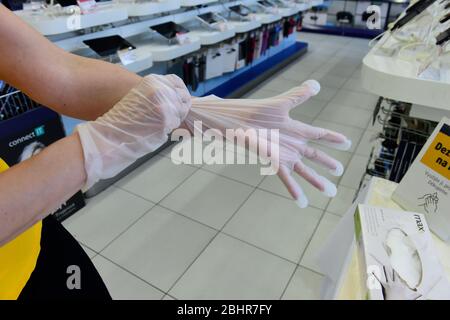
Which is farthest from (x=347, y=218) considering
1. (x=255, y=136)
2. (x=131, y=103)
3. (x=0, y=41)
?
(x=0, y=41)

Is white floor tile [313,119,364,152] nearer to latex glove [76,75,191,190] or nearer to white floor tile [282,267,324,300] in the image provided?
white floor tile [282,267,324,300]

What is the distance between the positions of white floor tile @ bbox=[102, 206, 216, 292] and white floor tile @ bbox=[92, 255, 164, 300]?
3 cm

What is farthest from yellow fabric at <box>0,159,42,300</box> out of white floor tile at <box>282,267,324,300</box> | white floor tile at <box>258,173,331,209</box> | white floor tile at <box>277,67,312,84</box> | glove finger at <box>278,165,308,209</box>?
white floor tile at <box>277,67,312,84</box>

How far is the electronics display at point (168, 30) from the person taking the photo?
2277 millimetres

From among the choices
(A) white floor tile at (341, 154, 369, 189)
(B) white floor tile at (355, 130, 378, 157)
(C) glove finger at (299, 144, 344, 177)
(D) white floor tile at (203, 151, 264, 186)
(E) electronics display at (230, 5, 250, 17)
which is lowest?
(D) white floor tile at (203, 151, 264, 186)

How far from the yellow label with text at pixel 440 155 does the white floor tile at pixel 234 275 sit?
38.1 inches

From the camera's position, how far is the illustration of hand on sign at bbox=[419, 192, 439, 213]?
2.75 feet

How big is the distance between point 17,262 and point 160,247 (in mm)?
1088

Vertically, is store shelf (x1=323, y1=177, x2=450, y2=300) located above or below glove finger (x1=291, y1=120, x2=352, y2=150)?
below

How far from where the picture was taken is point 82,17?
63.2 inches

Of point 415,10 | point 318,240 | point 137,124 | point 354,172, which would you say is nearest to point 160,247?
point 318,240
